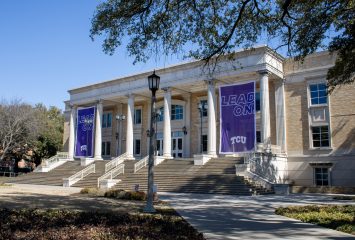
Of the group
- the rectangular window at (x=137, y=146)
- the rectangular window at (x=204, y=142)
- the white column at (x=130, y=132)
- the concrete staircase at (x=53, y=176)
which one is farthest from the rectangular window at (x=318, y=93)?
the concrete staircase at (x=53, y=176)

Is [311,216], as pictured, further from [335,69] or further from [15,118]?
[15,118]

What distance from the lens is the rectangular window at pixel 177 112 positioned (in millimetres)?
42906

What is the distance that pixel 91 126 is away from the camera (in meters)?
44.5

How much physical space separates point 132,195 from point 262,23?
32.7ft

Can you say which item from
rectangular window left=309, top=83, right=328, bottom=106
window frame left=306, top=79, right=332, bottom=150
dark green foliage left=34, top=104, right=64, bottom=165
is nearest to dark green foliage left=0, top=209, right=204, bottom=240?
window frame left=306, top=79, right=332, bottom=150

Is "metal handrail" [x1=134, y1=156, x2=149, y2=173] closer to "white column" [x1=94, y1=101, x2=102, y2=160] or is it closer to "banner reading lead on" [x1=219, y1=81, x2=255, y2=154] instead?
"banner reading lead on" [x1=219, y1=81, x2=255, y2=154]

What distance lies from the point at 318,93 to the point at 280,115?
12.2 feet

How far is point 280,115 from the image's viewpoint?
34.5 meters

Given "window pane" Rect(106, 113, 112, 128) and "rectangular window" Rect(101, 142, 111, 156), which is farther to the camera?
"window pane" Rect(106, 113, 112, 128)

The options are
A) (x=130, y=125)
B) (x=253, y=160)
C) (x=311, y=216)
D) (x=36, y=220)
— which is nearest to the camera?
(x=36, y=220)

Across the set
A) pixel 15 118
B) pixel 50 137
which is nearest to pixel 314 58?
pixel 15 118

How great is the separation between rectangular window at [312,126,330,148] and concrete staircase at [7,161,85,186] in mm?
23142

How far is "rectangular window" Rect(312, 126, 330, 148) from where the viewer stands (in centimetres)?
3259

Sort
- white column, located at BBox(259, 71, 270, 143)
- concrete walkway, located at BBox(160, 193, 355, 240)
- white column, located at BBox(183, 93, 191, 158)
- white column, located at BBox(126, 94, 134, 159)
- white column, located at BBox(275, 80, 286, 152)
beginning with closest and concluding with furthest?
concrete walkway, located at BBox(160, 193, 355, 240), white column, located at BBox(259, 71, 270, 143), white column, located at BBox(275, 80, 286, 152), white column, located at BBox(183, 93, 191, 158), white column, located at BBox(126, 94, 134, 159)
